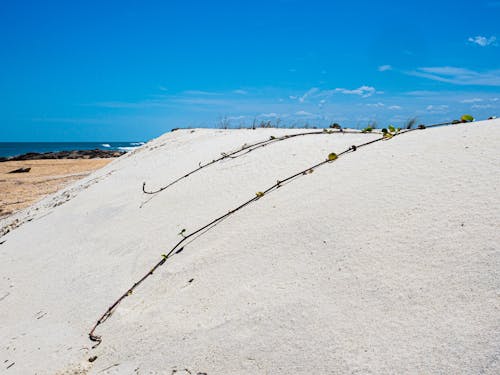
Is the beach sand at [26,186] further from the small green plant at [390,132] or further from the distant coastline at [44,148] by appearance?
the distant coastline at [44,148]

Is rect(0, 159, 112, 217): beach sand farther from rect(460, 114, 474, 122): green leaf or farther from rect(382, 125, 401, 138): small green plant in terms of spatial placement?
rect(460, 114, 474, 122): green leaf

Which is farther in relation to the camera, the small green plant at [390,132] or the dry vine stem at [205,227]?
the small green plant at [390,132]

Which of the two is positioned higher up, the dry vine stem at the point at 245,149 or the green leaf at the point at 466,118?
the green leaf at the point at 466,118

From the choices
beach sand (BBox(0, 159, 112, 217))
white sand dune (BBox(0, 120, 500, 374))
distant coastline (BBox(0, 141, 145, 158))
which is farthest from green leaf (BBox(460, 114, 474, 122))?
distant coastline (BBox(0, 141, 145, 158))

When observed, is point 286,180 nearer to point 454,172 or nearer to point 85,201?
point 454,172

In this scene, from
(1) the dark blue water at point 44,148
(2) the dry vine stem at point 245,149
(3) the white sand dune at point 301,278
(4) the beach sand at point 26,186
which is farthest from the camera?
(1) the dark blue water at point 44,148

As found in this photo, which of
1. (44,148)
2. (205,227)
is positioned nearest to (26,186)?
(205,227)

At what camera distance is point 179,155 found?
5418mm

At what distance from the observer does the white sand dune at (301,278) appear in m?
1.58

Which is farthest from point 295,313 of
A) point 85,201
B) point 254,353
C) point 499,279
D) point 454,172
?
point 85,201

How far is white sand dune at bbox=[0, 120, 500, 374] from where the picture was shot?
1585mm

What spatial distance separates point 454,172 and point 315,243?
1014 millimetres

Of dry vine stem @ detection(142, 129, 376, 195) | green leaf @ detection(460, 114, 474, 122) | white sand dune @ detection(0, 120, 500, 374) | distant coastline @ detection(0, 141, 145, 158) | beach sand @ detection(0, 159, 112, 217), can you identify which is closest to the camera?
white sand dune @ detection(0, 120, 500, 374)

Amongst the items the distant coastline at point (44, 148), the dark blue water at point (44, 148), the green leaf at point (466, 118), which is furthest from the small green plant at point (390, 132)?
the dark blue water at point (44, 148)
